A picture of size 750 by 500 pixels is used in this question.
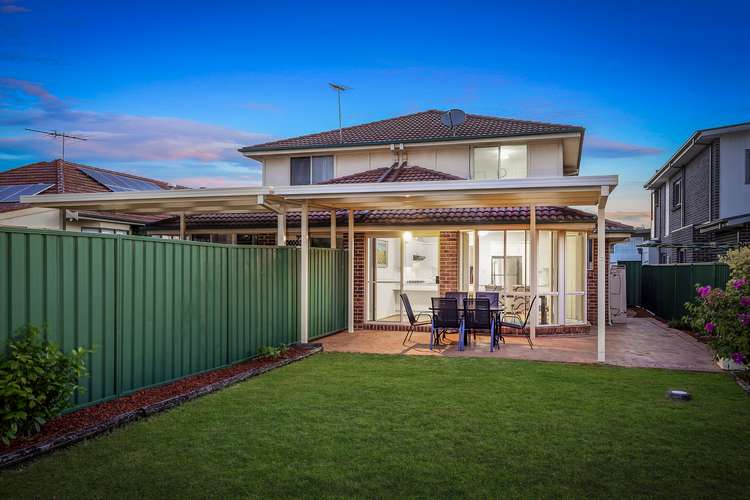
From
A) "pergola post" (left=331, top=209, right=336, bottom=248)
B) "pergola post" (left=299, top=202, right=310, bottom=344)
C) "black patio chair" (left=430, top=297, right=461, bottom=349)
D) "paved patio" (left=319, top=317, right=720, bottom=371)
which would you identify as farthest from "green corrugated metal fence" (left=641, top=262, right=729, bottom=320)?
"pergola post" (left=299, top=202, right=310, bottom=344)

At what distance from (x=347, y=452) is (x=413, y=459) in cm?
57

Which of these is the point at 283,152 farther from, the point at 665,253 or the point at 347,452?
the point at 665,253

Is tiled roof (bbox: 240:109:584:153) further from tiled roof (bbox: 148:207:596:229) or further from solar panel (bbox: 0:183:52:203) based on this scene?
solar panel (bbox: 0:183:52:203)

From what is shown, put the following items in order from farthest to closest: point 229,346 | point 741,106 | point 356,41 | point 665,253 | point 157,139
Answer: point 665,253, point 741,106, point 157,139, point 356,41, point 229,346

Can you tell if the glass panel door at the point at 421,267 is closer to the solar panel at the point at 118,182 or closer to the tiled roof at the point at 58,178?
the tiled roof at the point at 58,178

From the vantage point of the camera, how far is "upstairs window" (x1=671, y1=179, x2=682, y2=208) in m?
23.1

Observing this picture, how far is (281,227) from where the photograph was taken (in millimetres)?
10430

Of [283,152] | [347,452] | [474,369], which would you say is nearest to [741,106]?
[283,152]

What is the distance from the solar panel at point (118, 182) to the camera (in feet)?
66.8

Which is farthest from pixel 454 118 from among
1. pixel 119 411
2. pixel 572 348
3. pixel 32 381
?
pixel 32 381

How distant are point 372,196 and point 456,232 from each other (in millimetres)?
3721

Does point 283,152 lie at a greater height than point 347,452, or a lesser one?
greater

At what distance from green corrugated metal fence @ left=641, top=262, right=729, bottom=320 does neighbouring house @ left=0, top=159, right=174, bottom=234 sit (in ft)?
50.1

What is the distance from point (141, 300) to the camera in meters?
6.58
